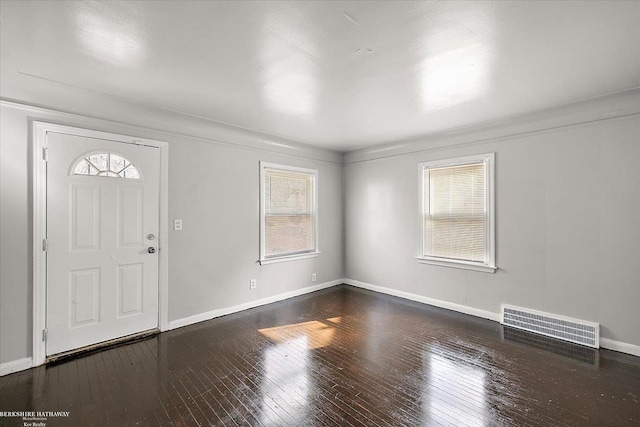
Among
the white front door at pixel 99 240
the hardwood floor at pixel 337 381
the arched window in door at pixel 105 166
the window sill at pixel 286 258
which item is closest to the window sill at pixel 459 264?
the hardwood floor at pixel 337 381

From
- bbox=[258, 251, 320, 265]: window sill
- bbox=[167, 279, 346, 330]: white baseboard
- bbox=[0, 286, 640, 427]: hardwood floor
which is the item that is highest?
bbox=[258, 251, 320, 265]: window sill

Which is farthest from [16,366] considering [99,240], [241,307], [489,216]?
[489,216]

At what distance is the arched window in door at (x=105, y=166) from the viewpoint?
2.96 metres

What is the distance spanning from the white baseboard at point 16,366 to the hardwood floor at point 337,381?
63 millimetres

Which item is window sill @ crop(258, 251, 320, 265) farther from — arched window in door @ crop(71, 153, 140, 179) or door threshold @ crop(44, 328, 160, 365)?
arched window in door @ crop(71, 153, 140, 179)

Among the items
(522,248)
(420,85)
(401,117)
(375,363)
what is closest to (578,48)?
(420,85)

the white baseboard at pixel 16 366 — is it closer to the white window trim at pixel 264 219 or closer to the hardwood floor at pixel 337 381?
the hardwood floor at pixel 337 381

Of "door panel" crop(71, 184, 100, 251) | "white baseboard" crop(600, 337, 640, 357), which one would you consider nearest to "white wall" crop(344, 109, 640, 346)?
"white baseboard" crop(600, 337, 640, 357)

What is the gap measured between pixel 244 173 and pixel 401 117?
226cm

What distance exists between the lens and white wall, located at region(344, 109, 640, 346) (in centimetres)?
298

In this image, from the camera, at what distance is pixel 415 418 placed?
6.63 feet

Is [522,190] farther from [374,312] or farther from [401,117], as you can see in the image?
[374,312]

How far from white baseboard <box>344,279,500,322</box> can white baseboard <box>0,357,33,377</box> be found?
436 centimetres

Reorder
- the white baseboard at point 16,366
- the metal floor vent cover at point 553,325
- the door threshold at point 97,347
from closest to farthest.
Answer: the white baseboard at point 16,366, the door threshold at point 97,347, the metal floor vent cover at point 553,325
